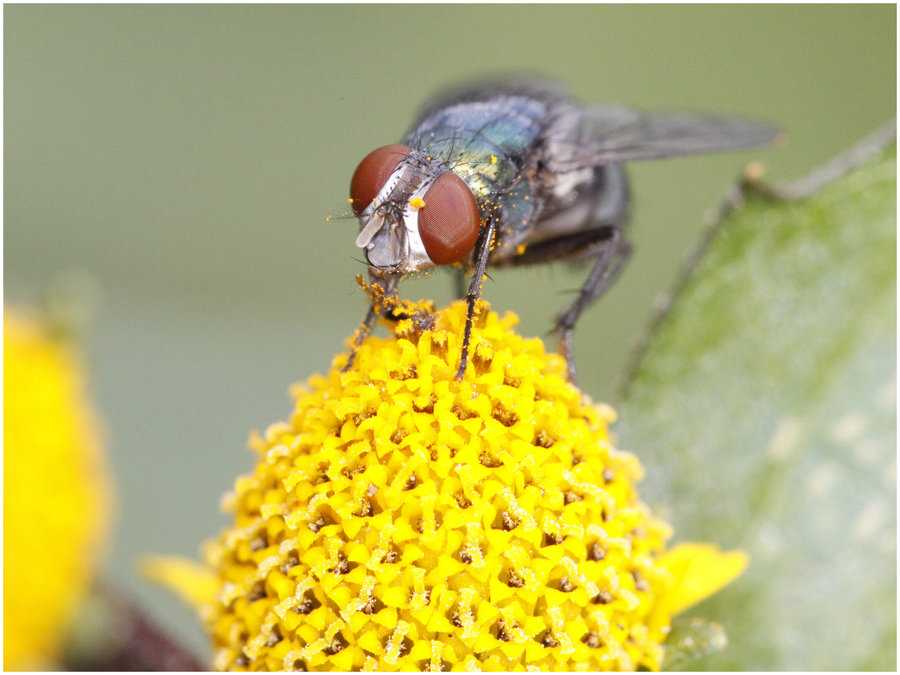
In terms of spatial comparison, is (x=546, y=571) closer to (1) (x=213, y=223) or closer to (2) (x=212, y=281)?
(2) (x=212, y=281)

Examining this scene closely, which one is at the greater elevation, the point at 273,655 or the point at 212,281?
the point at 212,281

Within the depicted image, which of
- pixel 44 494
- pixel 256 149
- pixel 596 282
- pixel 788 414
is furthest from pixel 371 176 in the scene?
pixel 256 149

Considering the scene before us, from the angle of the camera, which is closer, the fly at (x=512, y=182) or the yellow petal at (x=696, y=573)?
the fly at (x=512, y=182)

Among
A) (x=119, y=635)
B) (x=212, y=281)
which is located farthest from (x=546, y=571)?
(x=212, y=281)

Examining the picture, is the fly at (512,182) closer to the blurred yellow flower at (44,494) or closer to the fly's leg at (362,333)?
the fly's leg at (362,333)

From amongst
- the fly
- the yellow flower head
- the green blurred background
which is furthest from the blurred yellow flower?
the fly

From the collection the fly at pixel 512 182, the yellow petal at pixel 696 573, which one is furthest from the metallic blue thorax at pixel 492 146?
the yellow petal at pixel 696 573

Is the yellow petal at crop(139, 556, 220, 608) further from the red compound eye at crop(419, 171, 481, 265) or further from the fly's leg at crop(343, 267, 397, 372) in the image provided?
the red compound eye at crop(419, 171, 481, 265)

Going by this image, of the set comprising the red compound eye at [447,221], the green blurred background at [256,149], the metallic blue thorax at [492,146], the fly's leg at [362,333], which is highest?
the green blurred background at [256,149]
